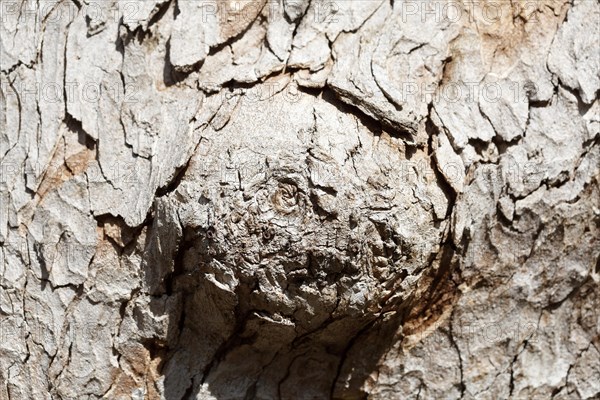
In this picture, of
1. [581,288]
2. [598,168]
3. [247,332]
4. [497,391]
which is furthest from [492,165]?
[247,332]

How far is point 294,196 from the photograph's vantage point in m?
1.39

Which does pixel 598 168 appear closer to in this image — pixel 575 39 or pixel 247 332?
pixel 575 39

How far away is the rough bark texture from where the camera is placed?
143cm

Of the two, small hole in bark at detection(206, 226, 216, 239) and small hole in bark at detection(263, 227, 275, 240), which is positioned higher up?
small hole in bark at detection(263, 227, 275, 240)

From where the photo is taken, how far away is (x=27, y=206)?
1.56m

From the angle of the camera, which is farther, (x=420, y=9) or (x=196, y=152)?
(x=420, y=9)

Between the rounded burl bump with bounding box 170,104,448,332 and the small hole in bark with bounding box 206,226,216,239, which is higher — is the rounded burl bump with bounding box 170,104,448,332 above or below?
above

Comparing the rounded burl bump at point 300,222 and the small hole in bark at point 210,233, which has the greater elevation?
the rounded burl bump at point 300,222

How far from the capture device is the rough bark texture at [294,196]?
1426 mm

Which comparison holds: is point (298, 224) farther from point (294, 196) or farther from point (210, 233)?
point (210, 233)

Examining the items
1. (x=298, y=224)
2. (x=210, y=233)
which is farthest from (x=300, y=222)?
(x=210, y=233)

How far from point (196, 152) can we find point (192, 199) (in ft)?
0.30

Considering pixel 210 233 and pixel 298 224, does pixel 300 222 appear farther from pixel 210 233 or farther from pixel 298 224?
pixel 210 233

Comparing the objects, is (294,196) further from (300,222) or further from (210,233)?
(210,233)
